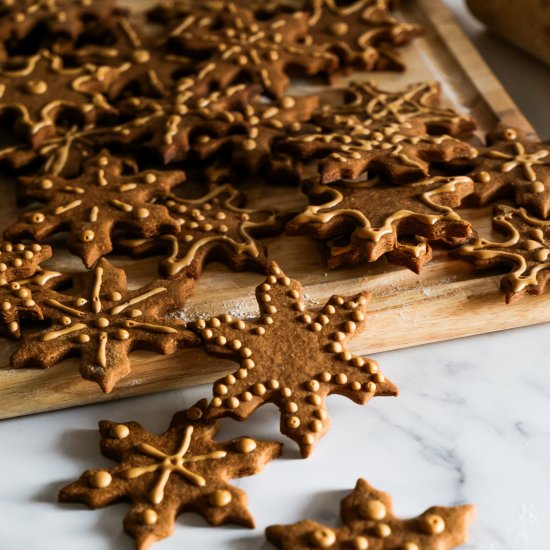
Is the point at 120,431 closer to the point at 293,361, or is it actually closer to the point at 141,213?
the point at 293,361

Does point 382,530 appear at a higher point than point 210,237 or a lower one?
lower

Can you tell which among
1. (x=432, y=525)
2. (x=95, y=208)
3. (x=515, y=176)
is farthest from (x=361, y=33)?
(x=432, y=525)

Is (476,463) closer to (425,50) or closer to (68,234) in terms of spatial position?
(68,234)

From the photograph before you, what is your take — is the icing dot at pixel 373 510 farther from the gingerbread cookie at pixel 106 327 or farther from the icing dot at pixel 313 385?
the gingerbread cookie at pixel 106 327

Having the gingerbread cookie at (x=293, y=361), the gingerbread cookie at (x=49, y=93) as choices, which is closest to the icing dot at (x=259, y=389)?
the gingerbread cookie at (x=293, y=361)

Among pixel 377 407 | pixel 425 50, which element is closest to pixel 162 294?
pixel 377 407

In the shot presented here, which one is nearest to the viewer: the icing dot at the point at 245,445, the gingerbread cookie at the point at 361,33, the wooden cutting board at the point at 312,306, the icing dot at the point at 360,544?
the icing dot at the point at 360,544

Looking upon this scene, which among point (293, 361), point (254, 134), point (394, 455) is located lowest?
point (394, 455)
